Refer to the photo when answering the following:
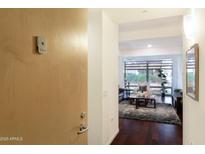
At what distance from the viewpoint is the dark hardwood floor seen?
3.05 meters

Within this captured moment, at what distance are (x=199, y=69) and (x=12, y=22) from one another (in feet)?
5.71

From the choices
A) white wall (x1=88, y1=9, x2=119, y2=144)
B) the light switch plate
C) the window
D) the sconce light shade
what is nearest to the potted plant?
the window

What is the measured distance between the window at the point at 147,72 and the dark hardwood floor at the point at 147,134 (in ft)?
16.9

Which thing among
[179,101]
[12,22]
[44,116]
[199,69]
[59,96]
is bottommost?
[179,101]

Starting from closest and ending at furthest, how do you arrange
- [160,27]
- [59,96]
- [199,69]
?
[59,96], [199,69], [160,27]

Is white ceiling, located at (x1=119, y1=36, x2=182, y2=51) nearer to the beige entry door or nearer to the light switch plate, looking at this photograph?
the beige entry door

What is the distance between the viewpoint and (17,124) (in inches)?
29.6

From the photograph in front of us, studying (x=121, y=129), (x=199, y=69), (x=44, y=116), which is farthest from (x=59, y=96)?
(x=121, y=129)

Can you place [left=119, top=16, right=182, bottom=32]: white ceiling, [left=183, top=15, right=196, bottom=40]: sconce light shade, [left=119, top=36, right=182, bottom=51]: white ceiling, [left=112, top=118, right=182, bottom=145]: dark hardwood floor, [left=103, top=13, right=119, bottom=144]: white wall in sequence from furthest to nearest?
[left=119, top=36, right=182, bottom=51]: white ceiling
[left=119, top=16, right=182, bottom=32]: white ceiling
[left=112, top=118, right=182, bottom=145]: dark hardwood floor
[left=103, top=13, right=119, bottom=144]: white wall
[left=183, top=15, right=196, bottom=40]: sconce light shade

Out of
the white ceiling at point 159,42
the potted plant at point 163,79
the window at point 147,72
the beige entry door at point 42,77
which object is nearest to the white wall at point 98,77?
the beige entry door at point 42,77

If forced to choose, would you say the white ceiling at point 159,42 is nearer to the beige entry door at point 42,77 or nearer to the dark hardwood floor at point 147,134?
the dark hardwood floor at point 147,134

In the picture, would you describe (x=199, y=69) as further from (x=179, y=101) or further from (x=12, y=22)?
(x=179, y=101)

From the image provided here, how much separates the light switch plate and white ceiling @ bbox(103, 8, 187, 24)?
1.94m
